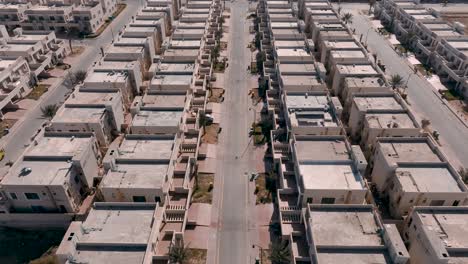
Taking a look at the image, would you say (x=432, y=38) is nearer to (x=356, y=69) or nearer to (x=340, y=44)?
(x=340, y=44)

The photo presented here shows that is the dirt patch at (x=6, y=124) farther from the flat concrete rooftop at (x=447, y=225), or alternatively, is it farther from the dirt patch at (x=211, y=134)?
the flat concrete rooftop at (x=447, y=225)

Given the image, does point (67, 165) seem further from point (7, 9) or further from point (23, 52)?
point (7, 9)

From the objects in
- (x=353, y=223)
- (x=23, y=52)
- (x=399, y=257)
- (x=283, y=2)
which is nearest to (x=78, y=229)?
(x=353, y=223)

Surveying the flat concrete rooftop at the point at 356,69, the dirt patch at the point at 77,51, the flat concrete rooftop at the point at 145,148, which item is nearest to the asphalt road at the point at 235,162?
the flat concrete rooftop at the point at 145,148

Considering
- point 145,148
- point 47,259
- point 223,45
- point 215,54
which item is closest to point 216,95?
point 215,54

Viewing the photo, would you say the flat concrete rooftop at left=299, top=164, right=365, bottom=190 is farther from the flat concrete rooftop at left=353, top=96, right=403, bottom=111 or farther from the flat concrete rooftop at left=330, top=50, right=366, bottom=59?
the flat concrete rooftop at left=330, top=50, right=366, bottom=59
